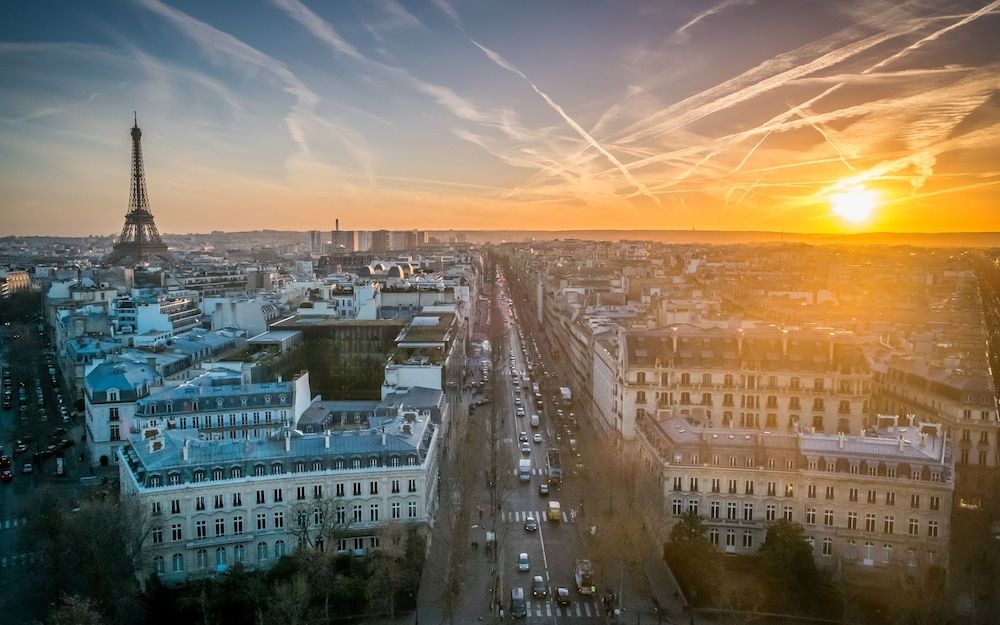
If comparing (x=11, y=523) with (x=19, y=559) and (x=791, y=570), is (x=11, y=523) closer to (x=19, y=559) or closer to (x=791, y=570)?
(x=19, y=559)

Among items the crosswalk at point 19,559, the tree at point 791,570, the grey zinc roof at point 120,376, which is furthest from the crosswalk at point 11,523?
the tree at point 791,570

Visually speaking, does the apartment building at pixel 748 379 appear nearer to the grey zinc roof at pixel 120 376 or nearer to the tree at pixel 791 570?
the tree at pixel 791 570

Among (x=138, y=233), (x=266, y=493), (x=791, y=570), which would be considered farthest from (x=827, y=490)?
(x=138, y=233)

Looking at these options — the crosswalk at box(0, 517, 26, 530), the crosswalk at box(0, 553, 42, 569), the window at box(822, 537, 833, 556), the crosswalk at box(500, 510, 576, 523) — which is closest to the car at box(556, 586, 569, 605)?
the crosswalk at box(500, 510, 576, 523)

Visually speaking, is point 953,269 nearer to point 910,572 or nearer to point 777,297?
point 777,297

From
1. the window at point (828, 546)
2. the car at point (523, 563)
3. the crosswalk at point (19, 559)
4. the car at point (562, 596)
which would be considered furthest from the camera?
the car at point (523, 563)

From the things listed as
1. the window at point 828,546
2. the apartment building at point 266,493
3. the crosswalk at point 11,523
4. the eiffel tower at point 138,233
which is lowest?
the crosswalk at point 11,523

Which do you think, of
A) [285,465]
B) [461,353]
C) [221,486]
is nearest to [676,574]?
[285,465]

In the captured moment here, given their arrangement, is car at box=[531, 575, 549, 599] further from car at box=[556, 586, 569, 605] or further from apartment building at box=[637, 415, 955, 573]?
apartment building at box=[637, 415, 955, 573]
